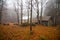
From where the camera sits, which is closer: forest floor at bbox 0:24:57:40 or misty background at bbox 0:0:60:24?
forest floor at bbox 0:24:57:40

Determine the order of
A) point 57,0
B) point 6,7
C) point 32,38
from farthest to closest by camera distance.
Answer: point 57,0, point 6,7, point 32,38

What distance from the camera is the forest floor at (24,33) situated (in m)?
4.75

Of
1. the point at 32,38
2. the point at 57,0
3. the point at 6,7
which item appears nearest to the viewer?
the point at 32,38

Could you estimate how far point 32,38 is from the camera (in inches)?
187

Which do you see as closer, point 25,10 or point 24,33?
point 24,33

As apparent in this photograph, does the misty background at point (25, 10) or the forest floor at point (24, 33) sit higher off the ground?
the misty background at point (25, 10)

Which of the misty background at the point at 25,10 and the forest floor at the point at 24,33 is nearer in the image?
the forest floor at the point at 24,33

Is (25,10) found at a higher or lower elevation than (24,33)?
higher

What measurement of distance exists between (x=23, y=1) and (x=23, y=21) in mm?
941

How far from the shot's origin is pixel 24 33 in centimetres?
480

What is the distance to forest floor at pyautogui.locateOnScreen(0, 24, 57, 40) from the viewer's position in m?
4.75

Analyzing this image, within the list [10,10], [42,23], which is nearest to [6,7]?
[10,10]

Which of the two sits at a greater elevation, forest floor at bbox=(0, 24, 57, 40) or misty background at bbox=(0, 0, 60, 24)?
misty background at bbox=(0, 0, 60, 24)

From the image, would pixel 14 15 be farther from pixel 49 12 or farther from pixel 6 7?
pixel 49 12
